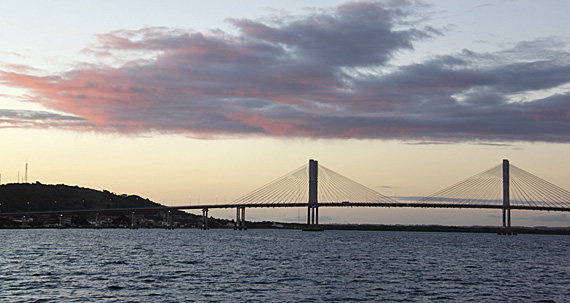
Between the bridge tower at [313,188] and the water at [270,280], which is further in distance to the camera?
the bridge tower at [313,188]

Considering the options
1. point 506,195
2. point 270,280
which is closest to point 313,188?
point 506,195

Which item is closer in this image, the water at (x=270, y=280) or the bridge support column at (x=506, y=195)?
the water at (x=270, y=280)

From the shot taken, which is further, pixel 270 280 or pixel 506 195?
pixel 506 195

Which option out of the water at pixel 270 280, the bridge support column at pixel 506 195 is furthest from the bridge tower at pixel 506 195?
the water at pixel 270 280

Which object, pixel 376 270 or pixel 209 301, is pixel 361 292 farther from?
pixel 376 270

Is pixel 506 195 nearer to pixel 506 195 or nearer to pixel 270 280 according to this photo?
pixel 506 195

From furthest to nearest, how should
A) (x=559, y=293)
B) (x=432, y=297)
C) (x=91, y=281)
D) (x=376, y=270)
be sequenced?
1. (x=376, y=270)
2. (x=91, y=281)
3. (x=559, y=293)
4. (x=432, y=297)

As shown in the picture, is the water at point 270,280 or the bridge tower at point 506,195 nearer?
the water at point 270,280

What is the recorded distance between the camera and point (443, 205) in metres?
174

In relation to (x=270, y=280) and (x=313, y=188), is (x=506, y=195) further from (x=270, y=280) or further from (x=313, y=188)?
(x=270, y=280)

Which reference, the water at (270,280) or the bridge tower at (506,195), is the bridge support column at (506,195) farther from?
the water at (270,280)

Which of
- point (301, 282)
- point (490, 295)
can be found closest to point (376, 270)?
point (301, 282)

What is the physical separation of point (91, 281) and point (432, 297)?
25045 mm

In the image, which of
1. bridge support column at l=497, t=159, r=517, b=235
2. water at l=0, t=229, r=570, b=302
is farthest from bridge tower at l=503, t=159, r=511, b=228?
water at l=0, t=229, r=570, b=302
